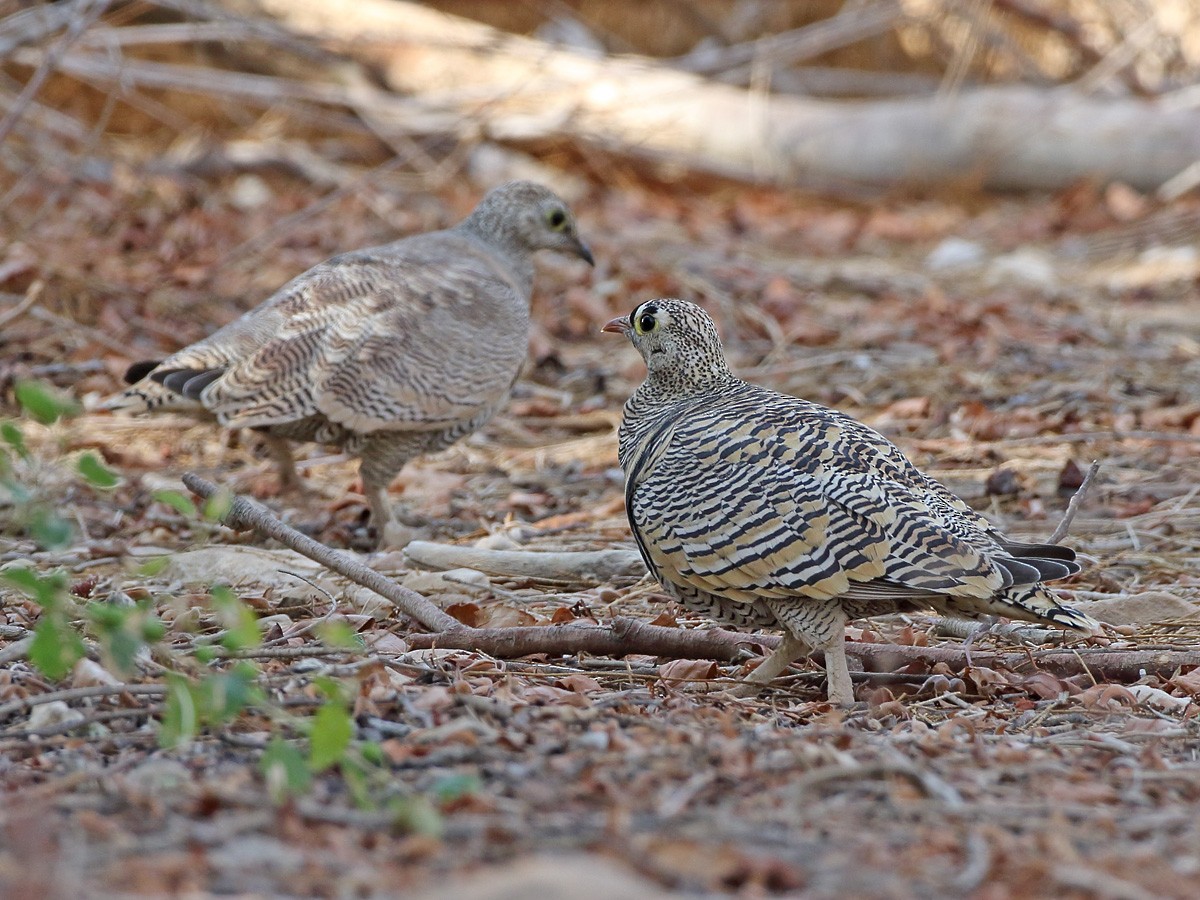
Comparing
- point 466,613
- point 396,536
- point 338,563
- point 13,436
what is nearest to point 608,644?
point 466,613

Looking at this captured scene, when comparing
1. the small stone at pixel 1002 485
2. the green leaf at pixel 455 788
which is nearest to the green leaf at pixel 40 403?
the green leaf at pixel 455 788

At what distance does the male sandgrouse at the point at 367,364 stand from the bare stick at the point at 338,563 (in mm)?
1678

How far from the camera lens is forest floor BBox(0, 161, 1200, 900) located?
2.68 metres

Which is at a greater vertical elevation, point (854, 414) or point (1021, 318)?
point (1021, 318)

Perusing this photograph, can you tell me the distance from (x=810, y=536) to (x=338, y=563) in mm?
1372

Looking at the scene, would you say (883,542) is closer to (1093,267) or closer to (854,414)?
(854,414)

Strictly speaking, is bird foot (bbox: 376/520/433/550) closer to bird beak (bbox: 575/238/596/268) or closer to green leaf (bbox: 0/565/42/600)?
bird beak (bbox: 575/238/596/268)

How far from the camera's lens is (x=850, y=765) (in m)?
3.14

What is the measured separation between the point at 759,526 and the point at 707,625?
119 centimetres

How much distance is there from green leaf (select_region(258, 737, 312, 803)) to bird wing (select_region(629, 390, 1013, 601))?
147cm

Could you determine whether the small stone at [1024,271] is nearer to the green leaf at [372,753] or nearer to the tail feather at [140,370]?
the tail feather at [140,370]

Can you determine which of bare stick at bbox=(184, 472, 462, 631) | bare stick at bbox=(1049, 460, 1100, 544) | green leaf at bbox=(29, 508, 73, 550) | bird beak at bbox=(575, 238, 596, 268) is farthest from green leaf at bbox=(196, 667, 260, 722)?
bird beak at bbox=(575, 238, 596, 268)

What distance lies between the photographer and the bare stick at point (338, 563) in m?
4.28

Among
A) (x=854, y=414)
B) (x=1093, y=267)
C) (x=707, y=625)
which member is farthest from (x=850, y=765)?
(x=1093, y=267)
